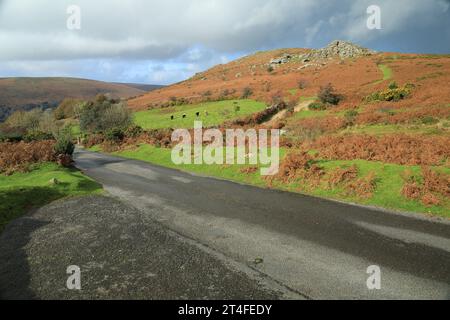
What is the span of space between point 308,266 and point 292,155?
12805mm

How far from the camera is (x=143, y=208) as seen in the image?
55.8 ft

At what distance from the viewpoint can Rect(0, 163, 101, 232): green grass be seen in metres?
16.5

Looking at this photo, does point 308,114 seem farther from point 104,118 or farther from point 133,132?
point 104,118

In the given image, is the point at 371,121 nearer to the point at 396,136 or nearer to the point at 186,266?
the point at 396,136

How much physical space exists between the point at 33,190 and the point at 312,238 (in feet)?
52.2

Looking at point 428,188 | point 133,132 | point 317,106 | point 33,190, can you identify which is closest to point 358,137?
point 428,188

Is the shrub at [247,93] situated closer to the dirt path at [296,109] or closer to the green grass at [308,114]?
the dirt path at [296,109]

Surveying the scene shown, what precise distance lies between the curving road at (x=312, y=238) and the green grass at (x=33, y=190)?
7.56ft

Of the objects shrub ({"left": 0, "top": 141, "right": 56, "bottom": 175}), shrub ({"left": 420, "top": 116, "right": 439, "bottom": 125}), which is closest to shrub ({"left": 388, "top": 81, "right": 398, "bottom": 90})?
shrub ({"left": 420, "top": 116, "right": 439, "bottom": 125})

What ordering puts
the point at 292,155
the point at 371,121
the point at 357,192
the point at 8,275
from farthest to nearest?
1. the point at 371,121
2. the point at 292,155
3. the point at 357,192
4. the point at 8,275

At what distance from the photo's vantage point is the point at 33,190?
1912 centimetres

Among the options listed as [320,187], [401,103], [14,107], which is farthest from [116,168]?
[14,107]

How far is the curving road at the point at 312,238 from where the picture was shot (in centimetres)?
911

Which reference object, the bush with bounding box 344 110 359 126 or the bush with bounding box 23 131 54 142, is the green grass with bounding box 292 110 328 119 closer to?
the bush with bounding box 344 110 359 126
